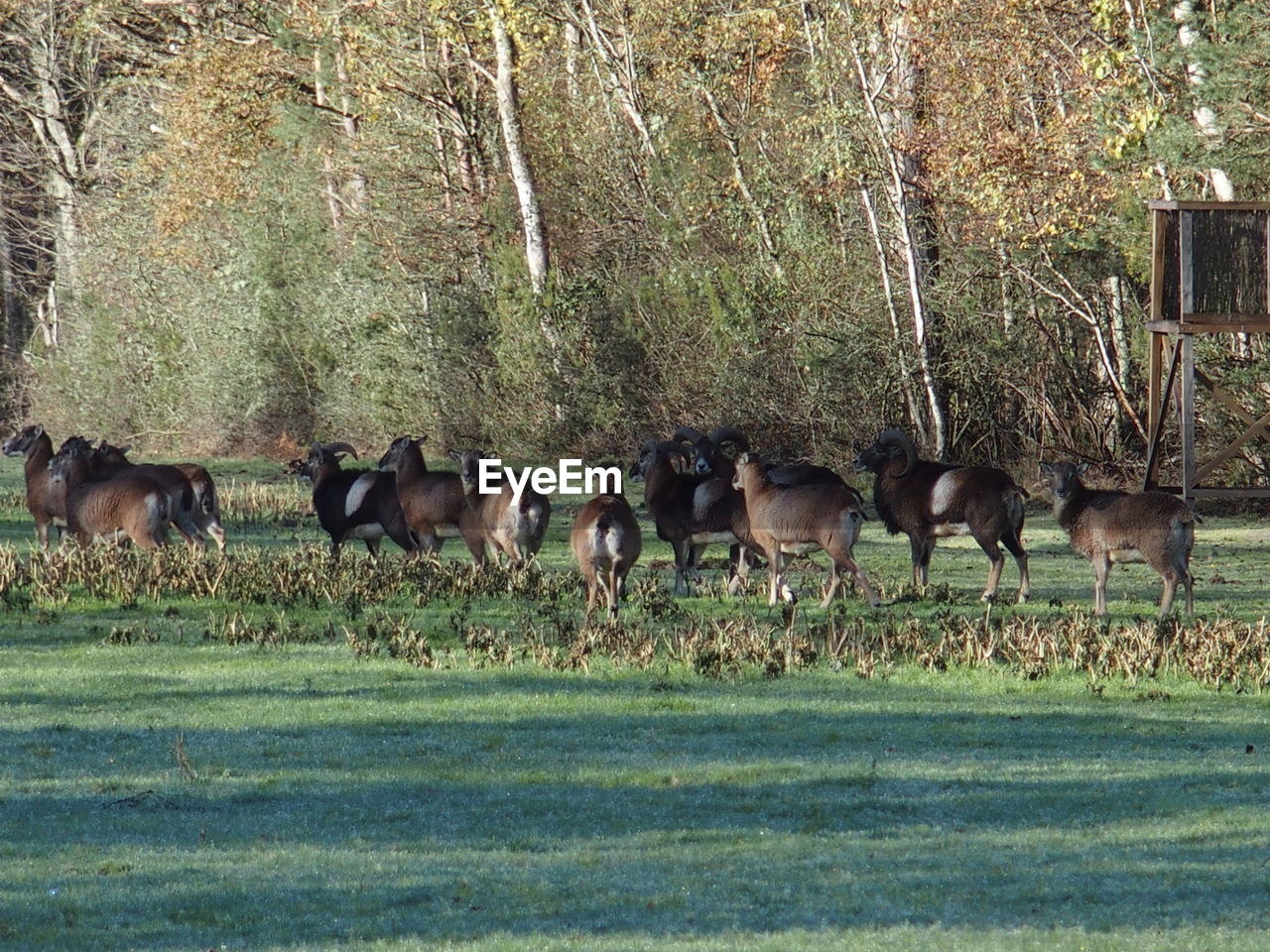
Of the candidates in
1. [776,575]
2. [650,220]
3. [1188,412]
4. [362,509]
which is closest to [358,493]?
[362,509]

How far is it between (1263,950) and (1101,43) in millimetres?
24654

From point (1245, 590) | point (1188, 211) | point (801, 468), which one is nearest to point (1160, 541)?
point (1245, 590)

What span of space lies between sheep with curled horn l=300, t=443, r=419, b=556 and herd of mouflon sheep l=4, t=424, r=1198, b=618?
0.02m

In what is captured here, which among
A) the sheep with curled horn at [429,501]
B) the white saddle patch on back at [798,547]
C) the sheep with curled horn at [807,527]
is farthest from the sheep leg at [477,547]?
the white saddle patch on back at [798,547]

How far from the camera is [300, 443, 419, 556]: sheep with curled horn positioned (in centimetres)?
1977

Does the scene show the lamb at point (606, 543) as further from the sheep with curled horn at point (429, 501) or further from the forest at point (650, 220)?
the forest at point (650, 220)

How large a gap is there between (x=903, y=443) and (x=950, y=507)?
1.12m

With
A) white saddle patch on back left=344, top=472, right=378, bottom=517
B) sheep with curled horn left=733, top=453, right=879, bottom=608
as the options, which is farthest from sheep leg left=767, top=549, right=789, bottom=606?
white saddle patch on back left=344, top=472, right=378, bottom=517

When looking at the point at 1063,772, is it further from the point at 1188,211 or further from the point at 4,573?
the point at 1188,211

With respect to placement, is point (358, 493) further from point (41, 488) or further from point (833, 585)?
point (833, 585)

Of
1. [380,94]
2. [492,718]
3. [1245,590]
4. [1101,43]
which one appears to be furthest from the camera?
[380,94]

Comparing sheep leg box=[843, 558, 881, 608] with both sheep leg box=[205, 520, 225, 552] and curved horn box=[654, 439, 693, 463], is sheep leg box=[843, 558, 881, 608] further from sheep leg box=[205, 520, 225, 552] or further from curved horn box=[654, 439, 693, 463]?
sheep leg box=[205, 520, 225, 552]

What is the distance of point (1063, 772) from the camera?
995 centimetres

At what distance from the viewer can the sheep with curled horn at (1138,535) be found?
15.5m
